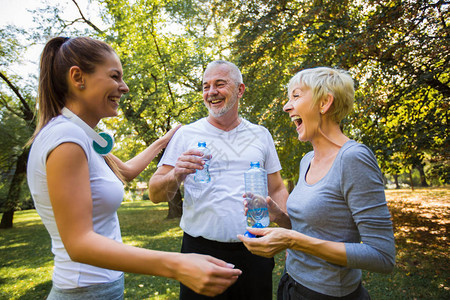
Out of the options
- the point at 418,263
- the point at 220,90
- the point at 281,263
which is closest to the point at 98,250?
the point at 220,90

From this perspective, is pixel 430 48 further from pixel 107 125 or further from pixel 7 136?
pixel 7 136

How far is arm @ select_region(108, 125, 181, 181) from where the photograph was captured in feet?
8.36

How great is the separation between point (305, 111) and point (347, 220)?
34.5 inches

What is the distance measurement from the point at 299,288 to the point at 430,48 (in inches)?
263

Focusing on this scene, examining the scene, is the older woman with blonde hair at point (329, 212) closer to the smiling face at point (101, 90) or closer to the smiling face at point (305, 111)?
the smiling face at point (305, 111)

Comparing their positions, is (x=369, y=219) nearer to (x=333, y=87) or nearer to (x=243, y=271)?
(x=333, y=87)

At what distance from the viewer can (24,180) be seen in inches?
564

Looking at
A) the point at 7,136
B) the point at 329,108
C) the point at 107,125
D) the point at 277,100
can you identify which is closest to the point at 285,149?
the point at 277,100

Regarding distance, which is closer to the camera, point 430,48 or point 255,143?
point 255,143

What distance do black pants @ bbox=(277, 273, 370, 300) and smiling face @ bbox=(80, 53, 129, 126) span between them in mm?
1910

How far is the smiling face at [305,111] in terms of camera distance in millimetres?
2170

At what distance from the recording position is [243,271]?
2.59 metres

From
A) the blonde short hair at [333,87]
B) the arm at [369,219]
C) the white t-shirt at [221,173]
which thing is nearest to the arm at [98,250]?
the arm at [369,219]

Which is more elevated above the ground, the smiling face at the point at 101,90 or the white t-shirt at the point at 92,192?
the smiling face at the point at 101,90
